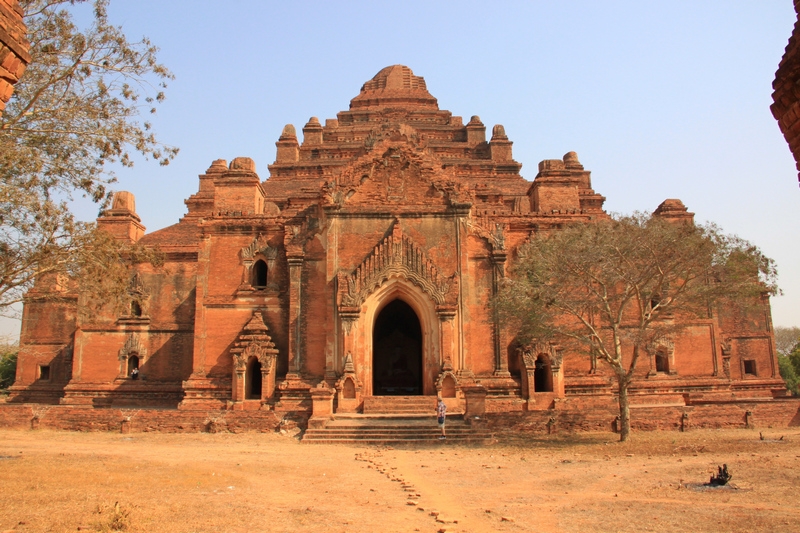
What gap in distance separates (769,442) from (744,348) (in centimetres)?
1713

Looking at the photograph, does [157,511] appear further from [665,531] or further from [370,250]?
[370,250]

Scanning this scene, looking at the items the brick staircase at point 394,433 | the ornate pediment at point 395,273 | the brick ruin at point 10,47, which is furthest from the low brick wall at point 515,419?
the brick ruin at point 10,47

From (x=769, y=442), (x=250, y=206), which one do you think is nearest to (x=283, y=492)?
(x=769, y=442)

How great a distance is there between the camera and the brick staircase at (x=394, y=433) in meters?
18.2

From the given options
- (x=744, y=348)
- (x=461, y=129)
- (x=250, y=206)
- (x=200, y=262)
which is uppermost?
(x=461, y=129)

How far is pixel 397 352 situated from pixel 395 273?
708cm

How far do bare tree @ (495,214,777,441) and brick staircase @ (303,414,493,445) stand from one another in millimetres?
3232

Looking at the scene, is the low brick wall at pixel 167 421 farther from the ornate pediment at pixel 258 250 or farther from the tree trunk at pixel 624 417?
the tree trunk at pixel 624 417

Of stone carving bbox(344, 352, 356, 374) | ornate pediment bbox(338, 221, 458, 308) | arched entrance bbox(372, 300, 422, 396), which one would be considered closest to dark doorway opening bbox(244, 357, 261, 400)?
stone carving bbox(344, 352, 356, 374)

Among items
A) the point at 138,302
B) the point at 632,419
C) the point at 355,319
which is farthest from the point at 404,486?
the point at 138,302

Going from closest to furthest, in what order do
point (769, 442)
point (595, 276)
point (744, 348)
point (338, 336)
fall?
point (769, 442)
point (595, 276)
point (338, 336)
point (744, 348)

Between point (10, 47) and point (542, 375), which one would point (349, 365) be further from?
point (10, 47)

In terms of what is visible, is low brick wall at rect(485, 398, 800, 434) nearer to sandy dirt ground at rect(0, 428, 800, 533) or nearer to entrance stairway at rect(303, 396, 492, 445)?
sandy dirt ground at rect(0, 428, 800, 533)

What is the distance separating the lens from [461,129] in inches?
1497
